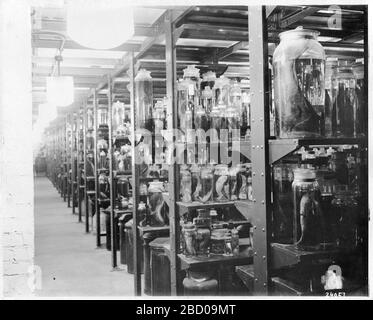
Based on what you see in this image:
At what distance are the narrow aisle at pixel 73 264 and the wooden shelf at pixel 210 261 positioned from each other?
5.68 ft

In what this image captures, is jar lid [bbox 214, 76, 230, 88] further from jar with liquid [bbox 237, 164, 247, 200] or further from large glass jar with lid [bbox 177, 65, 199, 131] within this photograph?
jar with liquid [bbox 237, 164, 247, 200]

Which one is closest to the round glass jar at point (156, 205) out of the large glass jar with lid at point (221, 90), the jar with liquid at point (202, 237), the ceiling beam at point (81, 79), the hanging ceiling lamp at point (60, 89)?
the jar with liquid at point (202, 237)

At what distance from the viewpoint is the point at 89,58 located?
668 centimetres

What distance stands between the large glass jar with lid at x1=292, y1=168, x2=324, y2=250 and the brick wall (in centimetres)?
131

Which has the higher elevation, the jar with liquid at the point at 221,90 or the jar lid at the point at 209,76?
the jar lid at the point at 209,76

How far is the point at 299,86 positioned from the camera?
187 cm

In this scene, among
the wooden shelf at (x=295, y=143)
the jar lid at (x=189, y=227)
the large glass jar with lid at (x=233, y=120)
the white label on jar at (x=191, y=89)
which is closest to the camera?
the wooden shelf at (x=295, y=143)

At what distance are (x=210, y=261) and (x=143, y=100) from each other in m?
1.68

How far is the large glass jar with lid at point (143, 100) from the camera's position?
12.6 feet

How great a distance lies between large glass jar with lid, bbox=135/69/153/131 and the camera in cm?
384

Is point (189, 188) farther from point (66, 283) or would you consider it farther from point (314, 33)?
point (66, 283)

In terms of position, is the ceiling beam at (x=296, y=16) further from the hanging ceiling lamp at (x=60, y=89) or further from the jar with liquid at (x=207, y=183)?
the hanging ceiling lamp at (x=60, y=89)

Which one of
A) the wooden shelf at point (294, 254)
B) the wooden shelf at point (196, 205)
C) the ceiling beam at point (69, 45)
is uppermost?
the ceiling beam at point (69, 45)

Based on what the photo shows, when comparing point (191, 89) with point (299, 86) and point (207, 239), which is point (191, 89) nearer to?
point (207, 239)
